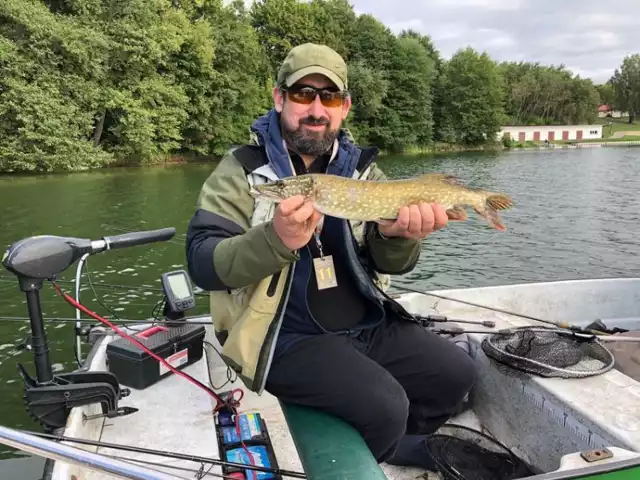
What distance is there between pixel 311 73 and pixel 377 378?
1.44m

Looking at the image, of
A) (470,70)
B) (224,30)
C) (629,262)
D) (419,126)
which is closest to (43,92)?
(224,30)

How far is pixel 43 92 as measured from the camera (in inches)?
961

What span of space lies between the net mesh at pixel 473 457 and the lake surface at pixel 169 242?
263 cm

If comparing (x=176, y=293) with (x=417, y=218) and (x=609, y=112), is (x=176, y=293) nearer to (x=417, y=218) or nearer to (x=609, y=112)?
(x=417, y=218)

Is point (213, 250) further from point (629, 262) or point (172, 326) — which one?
point (629, 262)

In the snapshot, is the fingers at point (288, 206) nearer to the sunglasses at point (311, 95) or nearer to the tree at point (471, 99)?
the sunglasses at point (311, 95)

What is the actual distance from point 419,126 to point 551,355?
48.3 metres

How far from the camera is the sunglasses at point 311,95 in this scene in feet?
8.36

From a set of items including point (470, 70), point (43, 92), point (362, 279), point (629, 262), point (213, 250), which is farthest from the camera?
point (470, 70)

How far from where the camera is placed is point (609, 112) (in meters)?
109

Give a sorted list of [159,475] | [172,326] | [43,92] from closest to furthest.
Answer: [159,475] < [172,326] < [43,92]

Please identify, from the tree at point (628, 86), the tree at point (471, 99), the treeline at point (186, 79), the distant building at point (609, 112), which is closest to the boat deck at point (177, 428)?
the treeline at point (186, 79)

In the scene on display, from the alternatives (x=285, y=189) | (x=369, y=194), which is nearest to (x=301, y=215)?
(x=285, y=189)

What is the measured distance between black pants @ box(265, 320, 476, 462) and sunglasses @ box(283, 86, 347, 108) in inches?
44.7
